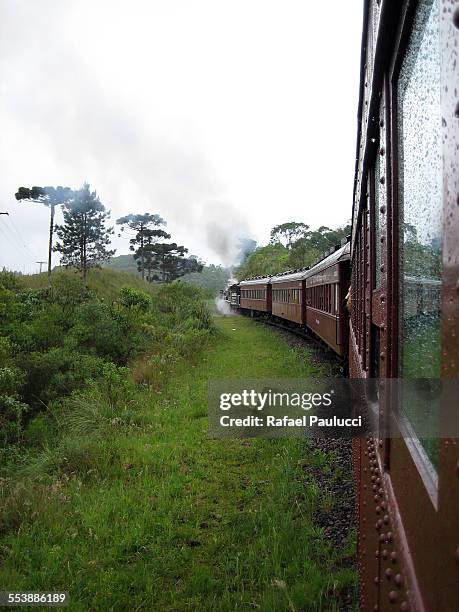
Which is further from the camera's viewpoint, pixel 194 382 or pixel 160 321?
pixel 160 321

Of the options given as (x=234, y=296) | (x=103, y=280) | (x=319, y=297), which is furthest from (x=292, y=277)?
(x=103, y=280)

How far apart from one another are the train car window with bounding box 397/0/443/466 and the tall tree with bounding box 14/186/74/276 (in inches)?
1410

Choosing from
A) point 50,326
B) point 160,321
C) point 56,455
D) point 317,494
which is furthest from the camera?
point 160,321

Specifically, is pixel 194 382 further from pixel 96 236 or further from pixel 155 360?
pixel 96 236

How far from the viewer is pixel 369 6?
78.9 inches

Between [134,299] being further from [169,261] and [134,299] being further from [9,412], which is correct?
[169,261]

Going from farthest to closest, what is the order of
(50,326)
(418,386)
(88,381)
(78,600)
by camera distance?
(50,326), (88,381), (78,600), (418,386)

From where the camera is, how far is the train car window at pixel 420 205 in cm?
89

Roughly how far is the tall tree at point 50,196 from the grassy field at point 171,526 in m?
31.3

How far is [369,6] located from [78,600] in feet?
13.0

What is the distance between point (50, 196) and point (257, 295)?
19384 millimetres

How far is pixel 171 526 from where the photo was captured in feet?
14.0

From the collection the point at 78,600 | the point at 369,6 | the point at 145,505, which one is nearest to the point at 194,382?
the point at 145,505

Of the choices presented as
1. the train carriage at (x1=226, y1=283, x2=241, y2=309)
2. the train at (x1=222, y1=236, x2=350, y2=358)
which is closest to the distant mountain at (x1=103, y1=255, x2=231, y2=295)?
the train carriage at (x1=226, y1=283, x2=241, y2=309)
